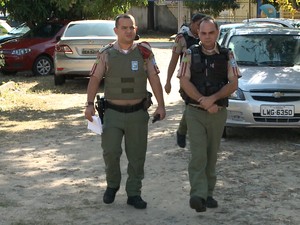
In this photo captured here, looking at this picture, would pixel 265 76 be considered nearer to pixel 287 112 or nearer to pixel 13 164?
pixel 287 112

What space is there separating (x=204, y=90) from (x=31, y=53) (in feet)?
39.6

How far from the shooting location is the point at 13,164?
6984mm

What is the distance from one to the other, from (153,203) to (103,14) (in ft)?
39.4

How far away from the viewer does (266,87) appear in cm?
776

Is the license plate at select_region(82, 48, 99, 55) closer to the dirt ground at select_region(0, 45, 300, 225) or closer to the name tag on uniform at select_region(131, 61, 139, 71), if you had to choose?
the dirt ground at select_region(0, 45, 300, 225)

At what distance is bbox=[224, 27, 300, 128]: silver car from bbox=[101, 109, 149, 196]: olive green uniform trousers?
2.84 m

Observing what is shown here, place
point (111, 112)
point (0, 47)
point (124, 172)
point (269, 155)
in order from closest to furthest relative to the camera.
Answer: point (111, 112)
point (124, 172)
point (269, 155)
point (0, 47)

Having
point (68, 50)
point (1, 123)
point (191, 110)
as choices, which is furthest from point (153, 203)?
point (68, 50)

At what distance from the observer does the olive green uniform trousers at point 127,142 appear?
514 centimetres

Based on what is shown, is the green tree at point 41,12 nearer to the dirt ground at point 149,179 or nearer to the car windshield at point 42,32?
the car windshield at point 42,32

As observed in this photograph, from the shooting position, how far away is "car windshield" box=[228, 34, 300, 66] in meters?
8.69

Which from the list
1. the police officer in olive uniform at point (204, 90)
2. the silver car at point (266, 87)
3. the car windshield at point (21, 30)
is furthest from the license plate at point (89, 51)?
the police officer in olive uniform at point (204, 90)

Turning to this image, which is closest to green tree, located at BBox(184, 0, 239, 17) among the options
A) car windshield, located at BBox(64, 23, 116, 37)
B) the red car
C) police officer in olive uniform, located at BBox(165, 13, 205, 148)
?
the red car

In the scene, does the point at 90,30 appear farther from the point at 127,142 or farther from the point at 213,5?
the point at 213,5
